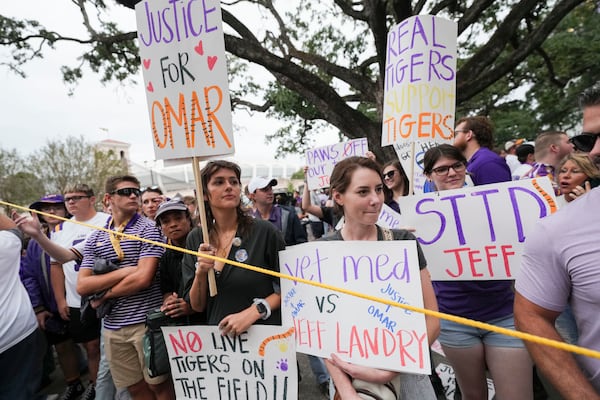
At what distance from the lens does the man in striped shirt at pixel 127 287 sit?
2219mm

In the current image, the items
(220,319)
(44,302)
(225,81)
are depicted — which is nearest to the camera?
(225,81)

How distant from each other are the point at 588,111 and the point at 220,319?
175cm

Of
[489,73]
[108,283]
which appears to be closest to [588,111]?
[108,283]

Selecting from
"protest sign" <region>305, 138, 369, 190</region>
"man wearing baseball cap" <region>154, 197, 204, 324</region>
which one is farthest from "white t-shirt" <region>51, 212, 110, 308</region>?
"protest sign" <region>305, 138, 369, 190</region>

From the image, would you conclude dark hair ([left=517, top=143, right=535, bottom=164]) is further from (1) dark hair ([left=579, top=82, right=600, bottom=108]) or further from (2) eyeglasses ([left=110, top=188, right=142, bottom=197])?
(2) eyeglasses ([left=110, top=188, right=142, bottom=197])

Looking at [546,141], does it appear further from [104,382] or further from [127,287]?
Result: [104,382]

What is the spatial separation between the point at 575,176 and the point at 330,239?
2184 millimetres

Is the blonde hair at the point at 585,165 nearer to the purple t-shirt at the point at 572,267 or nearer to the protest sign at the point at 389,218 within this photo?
the protest sign at the point at 389,218

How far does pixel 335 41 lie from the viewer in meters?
10.4

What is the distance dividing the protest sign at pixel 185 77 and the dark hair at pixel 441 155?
1224mm

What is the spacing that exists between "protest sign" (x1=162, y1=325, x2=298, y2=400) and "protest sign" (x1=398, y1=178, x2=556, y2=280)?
96cm

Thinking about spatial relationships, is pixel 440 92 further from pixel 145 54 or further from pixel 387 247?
pixel 145 54

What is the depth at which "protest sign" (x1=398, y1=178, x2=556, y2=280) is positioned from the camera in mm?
1744

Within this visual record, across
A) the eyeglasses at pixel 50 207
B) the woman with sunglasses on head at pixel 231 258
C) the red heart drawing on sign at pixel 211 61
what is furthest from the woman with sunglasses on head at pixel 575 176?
the eyeglasses at pixel 50 207
